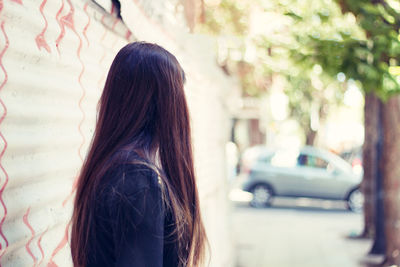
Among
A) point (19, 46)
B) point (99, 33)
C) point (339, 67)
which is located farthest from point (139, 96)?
point (339, 67)

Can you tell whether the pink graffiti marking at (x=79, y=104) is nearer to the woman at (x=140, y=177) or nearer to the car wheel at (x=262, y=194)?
the woman at (x=140, y=177)

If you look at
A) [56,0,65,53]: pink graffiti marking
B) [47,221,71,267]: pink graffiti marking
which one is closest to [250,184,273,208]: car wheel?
[47,221,71,267]: pink graffiti marking

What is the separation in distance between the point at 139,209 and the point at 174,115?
317 millimetres

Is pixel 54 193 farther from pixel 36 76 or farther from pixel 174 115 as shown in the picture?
pixel 174 115

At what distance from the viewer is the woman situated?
1495 millimetres

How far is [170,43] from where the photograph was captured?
427 cm

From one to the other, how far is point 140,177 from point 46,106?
0.71m

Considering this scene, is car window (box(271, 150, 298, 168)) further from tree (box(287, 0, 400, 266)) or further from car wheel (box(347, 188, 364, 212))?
tree (box(287, 0, 400, 266))

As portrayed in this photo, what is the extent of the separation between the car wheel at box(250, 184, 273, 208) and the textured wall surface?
40.0 feet

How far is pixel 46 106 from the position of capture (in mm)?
2076

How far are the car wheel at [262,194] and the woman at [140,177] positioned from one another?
13.6 meters

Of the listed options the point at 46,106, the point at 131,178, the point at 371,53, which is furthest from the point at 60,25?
the point at 371,53

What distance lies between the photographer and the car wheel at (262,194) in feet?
49.9

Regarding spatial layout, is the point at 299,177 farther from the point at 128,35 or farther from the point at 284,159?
the point at 128,35
